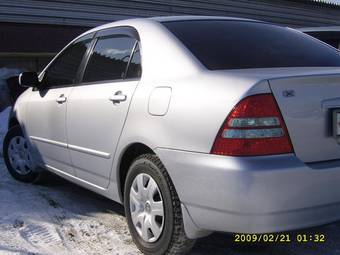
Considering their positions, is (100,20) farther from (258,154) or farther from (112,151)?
(258,154)

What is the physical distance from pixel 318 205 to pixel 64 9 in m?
9.13

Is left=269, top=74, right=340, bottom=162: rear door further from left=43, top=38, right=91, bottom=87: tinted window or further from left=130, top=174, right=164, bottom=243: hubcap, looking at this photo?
left=43, top=38, right=91, bottom=87: tinted window

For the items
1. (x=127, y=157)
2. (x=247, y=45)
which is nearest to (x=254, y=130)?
(x=247, y=45)

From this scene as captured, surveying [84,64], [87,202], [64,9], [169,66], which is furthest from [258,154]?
[64,9]

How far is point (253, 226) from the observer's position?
2719 mm

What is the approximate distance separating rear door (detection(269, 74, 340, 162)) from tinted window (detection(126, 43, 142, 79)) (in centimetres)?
106

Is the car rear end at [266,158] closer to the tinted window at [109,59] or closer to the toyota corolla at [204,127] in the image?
the toyota corolla at [204,127]

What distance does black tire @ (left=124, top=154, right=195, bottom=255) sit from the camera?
304 centimetres

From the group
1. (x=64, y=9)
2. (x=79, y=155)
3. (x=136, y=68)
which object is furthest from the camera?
(x=64, y=9)

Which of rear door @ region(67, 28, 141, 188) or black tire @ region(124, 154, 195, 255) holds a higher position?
rear door @ region(67, 28, 141, 188)

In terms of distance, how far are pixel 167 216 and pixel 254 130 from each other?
0.76 m

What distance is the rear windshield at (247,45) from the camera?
3266 millimetres

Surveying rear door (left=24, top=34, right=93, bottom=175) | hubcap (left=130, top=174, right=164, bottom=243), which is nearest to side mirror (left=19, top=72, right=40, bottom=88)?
rear door (left=24, top=34, right=93, bottom=175)

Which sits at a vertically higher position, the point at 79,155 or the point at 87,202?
the point at 79,155
